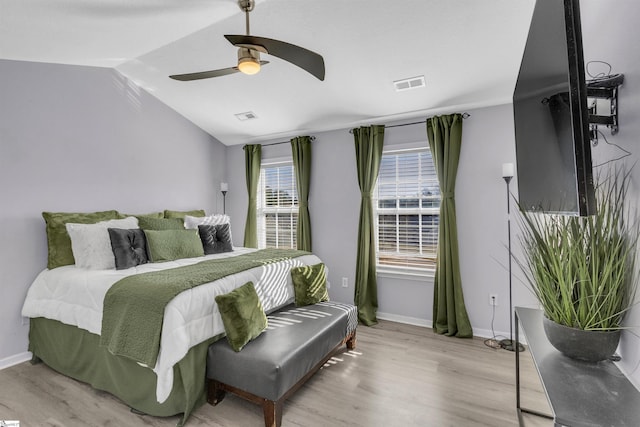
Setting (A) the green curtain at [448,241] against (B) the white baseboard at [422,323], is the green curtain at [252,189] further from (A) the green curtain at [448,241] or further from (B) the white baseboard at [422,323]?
(A) the green curtain at [448,241]

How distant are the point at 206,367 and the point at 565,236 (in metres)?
2.14

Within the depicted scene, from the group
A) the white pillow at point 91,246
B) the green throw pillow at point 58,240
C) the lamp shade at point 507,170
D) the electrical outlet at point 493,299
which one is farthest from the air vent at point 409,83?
the green throw pillow at point 58,240

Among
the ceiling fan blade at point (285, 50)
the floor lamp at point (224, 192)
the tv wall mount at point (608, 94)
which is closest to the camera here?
the tv wall mount at point (608, 94)

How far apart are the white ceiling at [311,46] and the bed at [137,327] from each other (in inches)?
73.0

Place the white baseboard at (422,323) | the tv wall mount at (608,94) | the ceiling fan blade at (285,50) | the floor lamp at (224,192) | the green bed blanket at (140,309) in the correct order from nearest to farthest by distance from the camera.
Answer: the tv wall mount at (608,94) → the ceiling fan blade at (285,50) → the green bed blanket at (140,309) → the white baseboard at (422,323) → the floor lamp at (224,192)

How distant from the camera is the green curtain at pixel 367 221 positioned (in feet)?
12.3

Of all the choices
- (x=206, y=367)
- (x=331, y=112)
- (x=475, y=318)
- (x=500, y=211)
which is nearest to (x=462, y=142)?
(x=500, y=211)

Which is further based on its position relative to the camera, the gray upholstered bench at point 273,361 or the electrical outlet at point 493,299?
the electrical outlet at point 493,299

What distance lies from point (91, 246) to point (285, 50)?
2356 millimetres

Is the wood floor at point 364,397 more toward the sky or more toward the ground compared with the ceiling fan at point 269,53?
more toward the ground

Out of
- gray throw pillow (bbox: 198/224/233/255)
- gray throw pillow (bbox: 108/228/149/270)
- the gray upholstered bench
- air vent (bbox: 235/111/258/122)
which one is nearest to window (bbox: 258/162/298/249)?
air vent (bbox: 235/111/258/122)

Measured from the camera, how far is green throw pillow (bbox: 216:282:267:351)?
2012 mm

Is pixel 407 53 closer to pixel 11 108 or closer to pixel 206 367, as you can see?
pixel 206 367

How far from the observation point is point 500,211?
321cm
